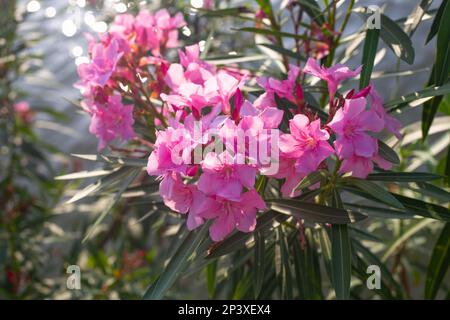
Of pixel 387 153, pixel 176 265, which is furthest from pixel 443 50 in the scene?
pixel 176 265

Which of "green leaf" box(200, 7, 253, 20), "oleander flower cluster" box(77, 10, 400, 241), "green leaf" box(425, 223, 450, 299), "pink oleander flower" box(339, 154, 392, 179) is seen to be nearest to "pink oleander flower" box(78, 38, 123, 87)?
"oleander flower cluster" box(77, 10, 400, 241)

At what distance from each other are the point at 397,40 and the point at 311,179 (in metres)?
0.34

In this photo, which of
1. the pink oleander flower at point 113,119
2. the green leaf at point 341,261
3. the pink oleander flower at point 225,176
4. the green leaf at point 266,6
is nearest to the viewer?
the pink oleander flower at point 225,176

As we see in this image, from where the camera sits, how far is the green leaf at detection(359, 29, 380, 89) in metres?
1.03

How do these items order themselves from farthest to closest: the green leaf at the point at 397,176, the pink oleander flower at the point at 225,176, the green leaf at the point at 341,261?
1. the green leaf at the point at 397,176
2. the green leaf at the point at 341,261
3. the pink oleander flower at the point at 225,176

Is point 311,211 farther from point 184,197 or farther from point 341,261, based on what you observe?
point 184,197

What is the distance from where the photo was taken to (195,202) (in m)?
0.89

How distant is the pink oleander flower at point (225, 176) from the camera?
0.82m

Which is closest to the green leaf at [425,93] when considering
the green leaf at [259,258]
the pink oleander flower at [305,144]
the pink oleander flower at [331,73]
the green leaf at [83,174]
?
the pink oleander flower at [331,73]

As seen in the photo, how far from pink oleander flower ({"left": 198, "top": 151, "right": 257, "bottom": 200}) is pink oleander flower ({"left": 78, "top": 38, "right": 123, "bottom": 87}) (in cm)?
34

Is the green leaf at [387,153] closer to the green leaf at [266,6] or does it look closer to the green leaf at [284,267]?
the green leaf at [284,267]

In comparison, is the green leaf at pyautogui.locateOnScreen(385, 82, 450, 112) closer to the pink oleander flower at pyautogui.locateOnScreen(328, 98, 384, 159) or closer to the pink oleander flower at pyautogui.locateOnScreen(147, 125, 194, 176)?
the pink oleander flower at pyautogui.locateOnScreen(328, 98, 384, 159)

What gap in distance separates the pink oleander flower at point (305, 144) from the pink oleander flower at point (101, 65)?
1.25 feet

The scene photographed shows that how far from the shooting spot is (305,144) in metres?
0.87
